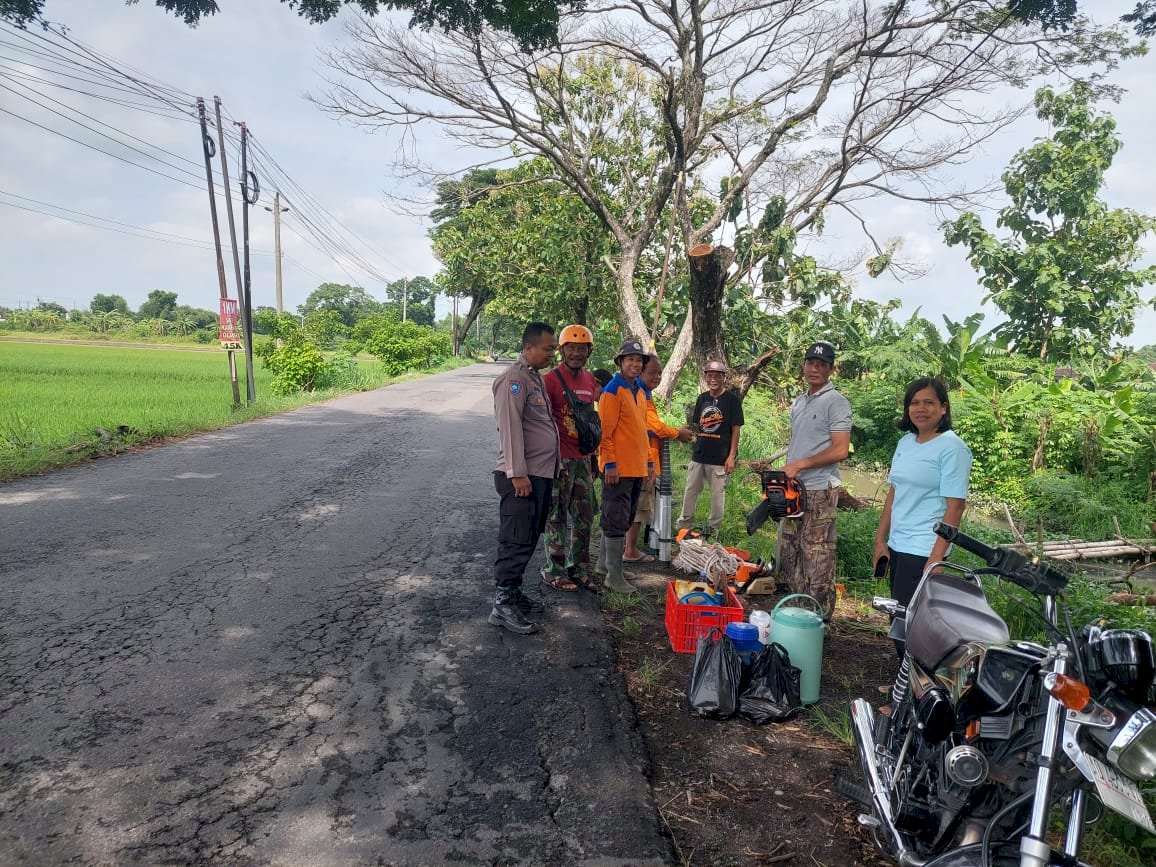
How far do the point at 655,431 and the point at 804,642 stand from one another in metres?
2.49

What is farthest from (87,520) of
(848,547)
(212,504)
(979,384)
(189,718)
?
(979,384)

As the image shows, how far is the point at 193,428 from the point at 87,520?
6.19 m

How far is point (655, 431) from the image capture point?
5855 millimetres

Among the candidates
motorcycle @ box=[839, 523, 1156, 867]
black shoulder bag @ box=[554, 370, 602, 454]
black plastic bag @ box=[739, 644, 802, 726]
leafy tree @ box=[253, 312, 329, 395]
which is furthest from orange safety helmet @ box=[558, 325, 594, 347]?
leafy tree @ box=[253, 312, 329, 395]

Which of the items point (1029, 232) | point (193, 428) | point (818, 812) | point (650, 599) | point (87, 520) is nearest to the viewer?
point (818, 812)

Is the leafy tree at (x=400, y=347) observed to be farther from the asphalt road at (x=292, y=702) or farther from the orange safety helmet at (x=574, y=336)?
the orange safety helmet at (x=574, y=336)

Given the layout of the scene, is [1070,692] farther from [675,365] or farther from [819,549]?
[675,365]

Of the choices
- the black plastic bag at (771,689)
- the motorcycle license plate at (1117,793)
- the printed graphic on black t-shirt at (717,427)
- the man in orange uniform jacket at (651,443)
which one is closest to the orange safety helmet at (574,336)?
the man in orange uniform jacket at (651,443)

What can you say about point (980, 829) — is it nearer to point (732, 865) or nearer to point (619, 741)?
point (732, 865)

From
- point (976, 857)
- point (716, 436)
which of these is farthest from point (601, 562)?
point (976, 857)

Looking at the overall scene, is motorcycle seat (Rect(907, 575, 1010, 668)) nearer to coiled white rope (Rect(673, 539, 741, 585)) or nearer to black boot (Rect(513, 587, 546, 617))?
coiled white rope (Rect(673, 539, 741, 585))

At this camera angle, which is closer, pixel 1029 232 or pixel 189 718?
pixel 189 718

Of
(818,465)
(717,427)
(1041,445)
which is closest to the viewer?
(818,465)

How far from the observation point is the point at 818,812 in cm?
284
